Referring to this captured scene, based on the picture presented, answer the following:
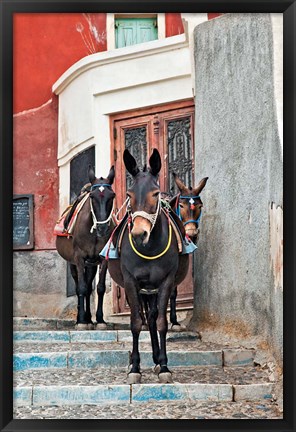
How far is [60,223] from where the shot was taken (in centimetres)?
1189

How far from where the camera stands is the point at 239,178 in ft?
32.8

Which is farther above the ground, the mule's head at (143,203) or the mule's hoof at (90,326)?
the mule's head at (143,203)

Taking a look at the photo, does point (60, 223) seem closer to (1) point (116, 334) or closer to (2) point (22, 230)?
(1) point (116, 334)

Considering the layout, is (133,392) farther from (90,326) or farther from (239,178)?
(90,326)

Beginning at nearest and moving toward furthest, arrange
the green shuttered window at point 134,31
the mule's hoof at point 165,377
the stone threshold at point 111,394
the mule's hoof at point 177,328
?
the stone threshold at point 111,394, the mule's hoof at point 165,377, the mule's hoof at point 177,328, the green shuttered window at point 134,31

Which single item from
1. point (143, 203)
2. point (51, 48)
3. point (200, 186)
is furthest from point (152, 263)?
point (51, 48)

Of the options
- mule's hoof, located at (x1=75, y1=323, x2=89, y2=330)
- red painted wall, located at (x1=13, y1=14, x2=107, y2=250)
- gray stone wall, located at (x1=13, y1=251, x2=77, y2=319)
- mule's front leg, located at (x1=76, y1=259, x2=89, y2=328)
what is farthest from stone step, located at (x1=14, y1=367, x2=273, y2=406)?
red painted wall, located at (x1=13, y1=14, x2=107, y2=250)

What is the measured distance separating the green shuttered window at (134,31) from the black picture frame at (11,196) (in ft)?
26.4

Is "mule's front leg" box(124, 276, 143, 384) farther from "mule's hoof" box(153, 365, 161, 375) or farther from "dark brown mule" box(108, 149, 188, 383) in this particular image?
"mule's hoof" box(153, 365, 161, 375)

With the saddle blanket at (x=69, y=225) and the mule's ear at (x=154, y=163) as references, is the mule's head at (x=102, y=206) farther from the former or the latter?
the mule's ear at (x=154, y=163)

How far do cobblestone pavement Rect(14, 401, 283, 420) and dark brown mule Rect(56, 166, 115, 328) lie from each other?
3047mm

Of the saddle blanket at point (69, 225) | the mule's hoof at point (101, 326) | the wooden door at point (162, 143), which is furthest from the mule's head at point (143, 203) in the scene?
the wooden door at point (162, 143)

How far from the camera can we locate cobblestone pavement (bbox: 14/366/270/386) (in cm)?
813

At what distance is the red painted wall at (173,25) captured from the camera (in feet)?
46.9
